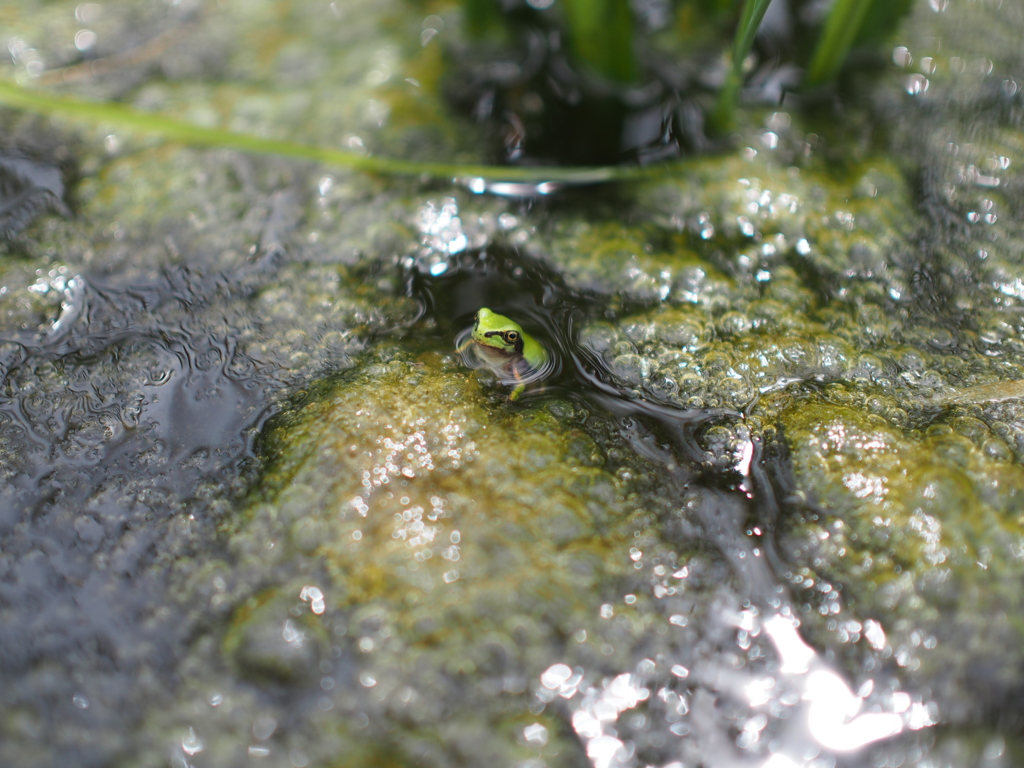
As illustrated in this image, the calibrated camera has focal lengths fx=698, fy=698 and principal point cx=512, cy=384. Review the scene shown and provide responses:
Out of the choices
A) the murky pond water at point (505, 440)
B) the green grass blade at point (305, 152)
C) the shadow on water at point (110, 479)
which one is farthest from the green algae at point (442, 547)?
the green grass blade at point (305, 152)

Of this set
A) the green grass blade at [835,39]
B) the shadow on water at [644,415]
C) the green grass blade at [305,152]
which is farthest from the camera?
the green grass blade at [835,39]

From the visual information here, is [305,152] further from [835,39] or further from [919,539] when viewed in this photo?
[919,539]

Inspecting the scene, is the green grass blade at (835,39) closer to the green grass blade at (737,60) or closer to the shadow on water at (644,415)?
the green grass blade at (737,60)

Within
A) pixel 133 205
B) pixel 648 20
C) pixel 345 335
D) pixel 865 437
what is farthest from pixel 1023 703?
pixel 133 205

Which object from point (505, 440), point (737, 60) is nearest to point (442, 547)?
point (505, 440)

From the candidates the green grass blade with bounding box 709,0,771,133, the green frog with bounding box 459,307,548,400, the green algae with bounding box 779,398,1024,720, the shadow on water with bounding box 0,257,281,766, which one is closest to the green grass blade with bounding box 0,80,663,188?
the green grass blade with bounding box 709,0,771,133

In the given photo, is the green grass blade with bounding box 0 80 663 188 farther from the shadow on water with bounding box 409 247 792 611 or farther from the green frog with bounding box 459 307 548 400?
the green frog with bounding box 459 307 548 400
